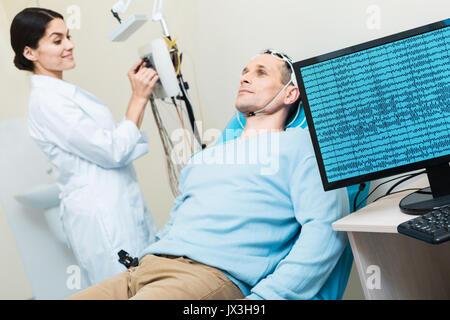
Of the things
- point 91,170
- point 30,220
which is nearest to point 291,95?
point 91,170

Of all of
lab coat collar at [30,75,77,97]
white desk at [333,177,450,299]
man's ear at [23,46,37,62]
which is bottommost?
white desk at [333,177,450,299]

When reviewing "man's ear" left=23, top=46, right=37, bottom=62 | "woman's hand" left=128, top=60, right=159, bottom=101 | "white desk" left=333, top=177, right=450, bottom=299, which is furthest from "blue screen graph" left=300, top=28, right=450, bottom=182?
"man's ear" left=23, top=46, right=37, bottom=62

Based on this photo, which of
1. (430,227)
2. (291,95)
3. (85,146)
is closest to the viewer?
(430,227)

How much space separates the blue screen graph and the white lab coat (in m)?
0.95

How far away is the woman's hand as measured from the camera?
1.92 meters

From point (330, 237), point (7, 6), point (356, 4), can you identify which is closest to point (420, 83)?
point (330, 237)

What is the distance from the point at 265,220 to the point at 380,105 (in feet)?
1.43

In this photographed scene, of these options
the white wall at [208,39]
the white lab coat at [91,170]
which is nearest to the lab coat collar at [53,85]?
the white lab coat at [91,170]

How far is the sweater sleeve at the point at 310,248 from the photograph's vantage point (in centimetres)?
120

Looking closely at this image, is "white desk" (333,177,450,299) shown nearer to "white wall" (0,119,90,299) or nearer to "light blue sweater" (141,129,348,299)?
"light blue sweater" (141,129,348,299)

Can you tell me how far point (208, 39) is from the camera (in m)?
2.20

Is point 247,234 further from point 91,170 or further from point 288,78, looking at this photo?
point 91,170

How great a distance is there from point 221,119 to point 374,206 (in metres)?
1.09

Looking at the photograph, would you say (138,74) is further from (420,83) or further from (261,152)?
(420,83)
